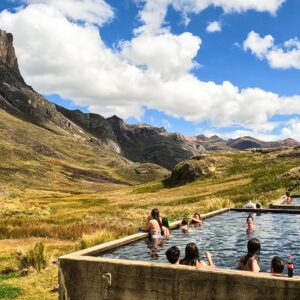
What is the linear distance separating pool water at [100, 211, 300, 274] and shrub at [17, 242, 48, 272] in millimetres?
3766

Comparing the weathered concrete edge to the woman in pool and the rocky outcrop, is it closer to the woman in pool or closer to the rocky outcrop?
the woman in pool

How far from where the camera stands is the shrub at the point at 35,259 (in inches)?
766

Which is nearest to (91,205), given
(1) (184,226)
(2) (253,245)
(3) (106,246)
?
(1) (184,226)

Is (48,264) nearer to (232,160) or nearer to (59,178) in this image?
(232,160)

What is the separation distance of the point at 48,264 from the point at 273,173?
5715 centimetres

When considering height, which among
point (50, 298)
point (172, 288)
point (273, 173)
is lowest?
point (50, 298)

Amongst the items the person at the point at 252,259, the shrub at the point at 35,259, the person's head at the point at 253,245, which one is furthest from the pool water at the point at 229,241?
the shrub at the point at 35,259

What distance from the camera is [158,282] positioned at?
11.8m

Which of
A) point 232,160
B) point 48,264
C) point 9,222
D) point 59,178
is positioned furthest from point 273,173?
point 59,178

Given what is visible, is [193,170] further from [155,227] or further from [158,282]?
[158,282]

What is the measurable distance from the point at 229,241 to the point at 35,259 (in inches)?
362

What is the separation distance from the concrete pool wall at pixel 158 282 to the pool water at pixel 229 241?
344 centimetres

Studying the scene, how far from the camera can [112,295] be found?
12312mm

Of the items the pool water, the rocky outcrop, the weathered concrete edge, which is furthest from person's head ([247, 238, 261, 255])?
the rocky outcrop
